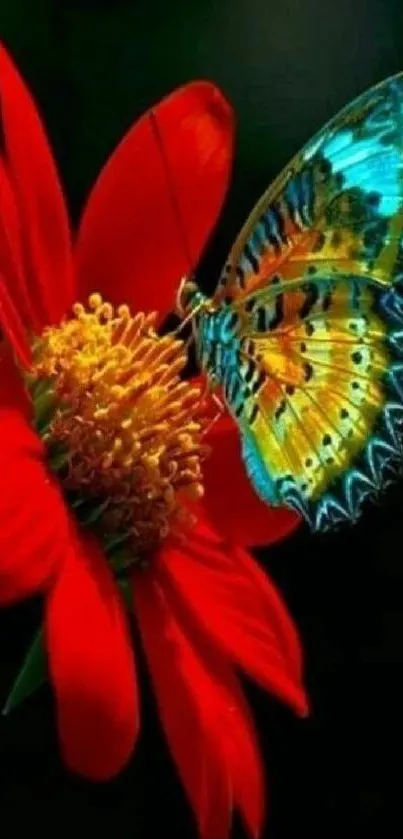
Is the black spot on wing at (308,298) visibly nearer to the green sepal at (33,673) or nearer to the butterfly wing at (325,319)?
the butterfly wing at (325,319)

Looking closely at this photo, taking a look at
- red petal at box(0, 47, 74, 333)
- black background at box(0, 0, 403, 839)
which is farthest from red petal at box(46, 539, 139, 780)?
black background at box(0, 0, 403, 839)

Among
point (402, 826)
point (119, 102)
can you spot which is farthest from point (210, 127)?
point (402, 826)

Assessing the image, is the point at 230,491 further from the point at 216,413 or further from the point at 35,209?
the point at 35,209

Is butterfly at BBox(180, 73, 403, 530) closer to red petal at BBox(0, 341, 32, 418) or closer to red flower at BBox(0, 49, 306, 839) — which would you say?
red flower at BBox(0, 49, 306, 839)

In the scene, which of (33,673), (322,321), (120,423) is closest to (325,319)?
(322,321)

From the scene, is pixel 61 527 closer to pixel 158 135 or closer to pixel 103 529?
pixel 103 529

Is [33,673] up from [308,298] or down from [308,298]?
down
